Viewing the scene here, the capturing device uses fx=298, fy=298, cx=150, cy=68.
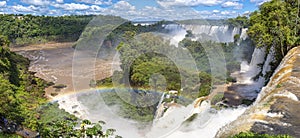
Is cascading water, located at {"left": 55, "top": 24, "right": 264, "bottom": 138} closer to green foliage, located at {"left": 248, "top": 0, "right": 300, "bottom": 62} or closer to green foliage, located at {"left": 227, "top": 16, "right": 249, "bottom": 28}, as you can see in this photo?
green foliage, located at {"left": 248, "top": 0, "right": 300, "bottom": 62}

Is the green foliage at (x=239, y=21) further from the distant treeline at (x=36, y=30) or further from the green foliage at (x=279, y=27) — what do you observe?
the distant treeline at (x=36, y=30)

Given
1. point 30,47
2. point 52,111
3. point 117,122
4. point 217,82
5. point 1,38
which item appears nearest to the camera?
point 117,122

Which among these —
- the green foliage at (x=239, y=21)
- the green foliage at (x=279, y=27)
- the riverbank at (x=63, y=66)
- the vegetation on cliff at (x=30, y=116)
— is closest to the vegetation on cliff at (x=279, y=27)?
the green foliage at (x=279, y=27)

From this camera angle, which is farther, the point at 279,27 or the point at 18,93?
the point at 18,93

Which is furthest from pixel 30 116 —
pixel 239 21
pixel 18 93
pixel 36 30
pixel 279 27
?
pixel 36 30

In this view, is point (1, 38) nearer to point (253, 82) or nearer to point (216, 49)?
point (216, 49)

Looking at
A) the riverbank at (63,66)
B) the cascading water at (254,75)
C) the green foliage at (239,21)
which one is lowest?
the riverbank at (63,66)

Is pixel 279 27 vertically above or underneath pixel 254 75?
above

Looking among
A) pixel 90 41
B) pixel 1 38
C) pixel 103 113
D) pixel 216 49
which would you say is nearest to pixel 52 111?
pixel 103 113

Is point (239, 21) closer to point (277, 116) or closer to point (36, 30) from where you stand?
point (277, 116)
